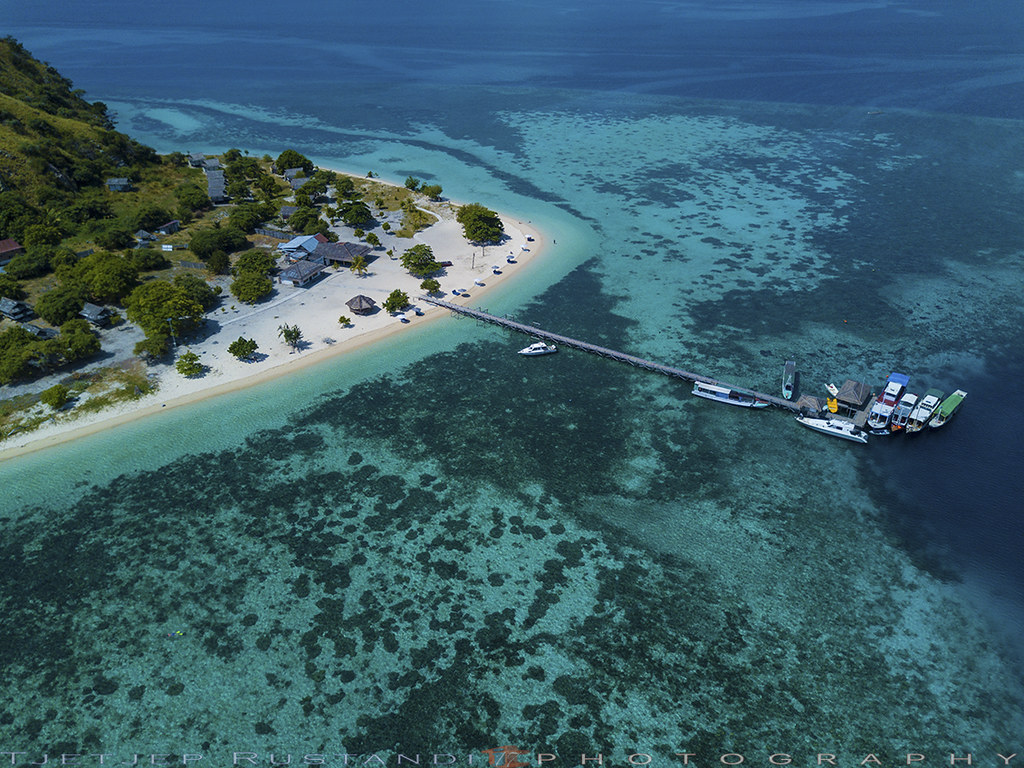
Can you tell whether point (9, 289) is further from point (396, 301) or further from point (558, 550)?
point (558, 550)

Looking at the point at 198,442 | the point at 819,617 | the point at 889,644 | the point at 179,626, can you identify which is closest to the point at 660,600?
the point at 819,617

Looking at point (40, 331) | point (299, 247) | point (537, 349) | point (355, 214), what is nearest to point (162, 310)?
point (40, 331)

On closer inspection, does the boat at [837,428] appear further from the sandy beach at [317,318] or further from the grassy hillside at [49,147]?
the grassy hillside at [49,147]

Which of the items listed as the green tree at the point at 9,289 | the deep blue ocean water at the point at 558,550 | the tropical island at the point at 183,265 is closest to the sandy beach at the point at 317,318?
the tropical island at the point at 183,265

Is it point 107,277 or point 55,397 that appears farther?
point 107,277

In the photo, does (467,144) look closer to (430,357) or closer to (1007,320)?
(430,357)
